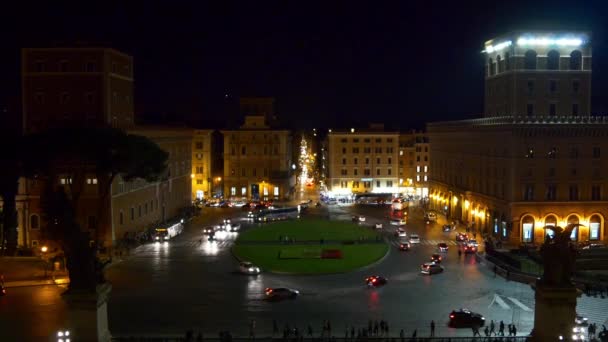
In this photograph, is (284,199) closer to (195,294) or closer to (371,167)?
(371,167)

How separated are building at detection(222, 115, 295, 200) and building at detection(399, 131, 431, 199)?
1677 centimetres

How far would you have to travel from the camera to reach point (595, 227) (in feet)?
176

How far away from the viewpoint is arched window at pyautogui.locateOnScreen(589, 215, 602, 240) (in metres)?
53.7

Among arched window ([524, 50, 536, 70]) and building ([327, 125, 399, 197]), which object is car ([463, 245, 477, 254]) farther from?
building ([327, 125, 399, 197])

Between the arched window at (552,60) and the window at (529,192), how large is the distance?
11732mm

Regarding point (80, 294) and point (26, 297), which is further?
point (26, 297)

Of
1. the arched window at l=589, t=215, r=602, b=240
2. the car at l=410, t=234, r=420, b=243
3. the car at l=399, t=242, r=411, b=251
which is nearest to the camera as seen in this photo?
the car at l=399, t=242, r=411, b=251

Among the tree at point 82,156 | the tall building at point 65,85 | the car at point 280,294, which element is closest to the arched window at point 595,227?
the car at point 280,294

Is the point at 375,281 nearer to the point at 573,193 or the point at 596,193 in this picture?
the point at 573,193

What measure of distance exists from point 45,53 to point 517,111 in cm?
3776

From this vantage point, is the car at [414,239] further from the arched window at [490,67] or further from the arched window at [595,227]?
the arched window at [490,67]

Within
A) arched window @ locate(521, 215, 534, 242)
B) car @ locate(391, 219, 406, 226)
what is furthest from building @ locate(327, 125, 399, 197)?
arched window @ locate(521, 215, 534, 242)

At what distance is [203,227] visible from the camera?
209ft

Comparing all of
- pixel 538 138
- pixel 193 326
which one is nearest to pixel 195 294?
pixel 193 326
